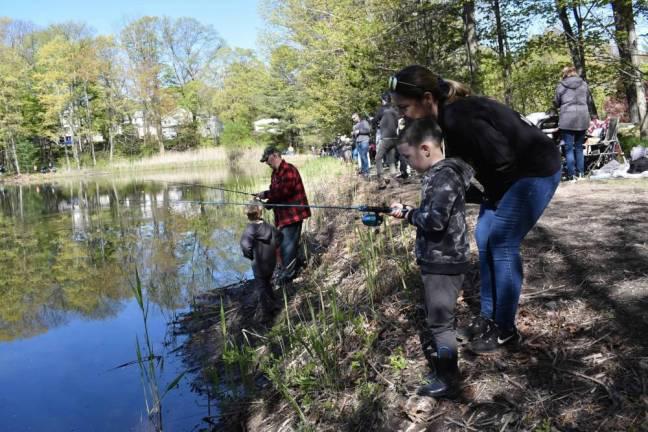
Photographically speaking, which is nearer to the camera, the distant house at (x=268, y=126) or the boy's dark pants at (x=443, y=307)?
the boy's dark pants at (x=443, y=307)

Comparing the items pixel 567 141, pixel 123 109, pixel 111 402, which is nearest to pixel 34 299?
pixel 111 402

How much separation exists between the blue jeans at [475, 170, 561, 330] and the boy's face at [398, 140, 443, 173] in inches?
15.9

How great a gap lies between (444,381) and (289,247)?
13.7ft

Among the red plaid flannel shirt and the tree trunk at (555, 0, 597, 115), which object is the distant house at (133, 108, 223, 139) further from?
the red plaid flannel shirt

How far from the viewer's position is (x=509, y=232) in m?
2.54

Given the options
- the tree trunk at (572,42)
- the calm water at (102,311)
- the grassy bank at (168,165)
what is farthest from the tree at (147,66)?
the tree trunk at (572,42)

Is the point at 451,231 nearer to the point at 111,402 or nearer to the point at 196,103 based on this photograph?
the point at 111,402

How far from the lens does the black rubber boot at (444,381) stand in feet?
8.27

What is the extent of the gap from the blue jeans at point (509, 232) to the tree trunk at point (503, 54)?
10211 millimetres

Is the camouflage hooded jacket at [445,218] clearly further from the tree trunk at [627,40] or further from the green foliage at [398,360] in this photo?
the tree trunk at [627,40]

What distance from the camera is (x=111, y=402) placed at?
14.3ft

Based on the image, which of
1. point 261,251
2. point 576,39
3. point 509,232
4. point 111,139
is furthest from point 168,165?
point 509,232

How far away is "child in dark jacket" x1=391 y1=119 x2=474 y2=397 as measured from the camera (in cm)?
239

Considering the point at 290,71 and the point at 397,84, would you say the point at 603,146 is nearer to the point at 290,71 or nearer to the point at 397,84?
the point at 397,84
